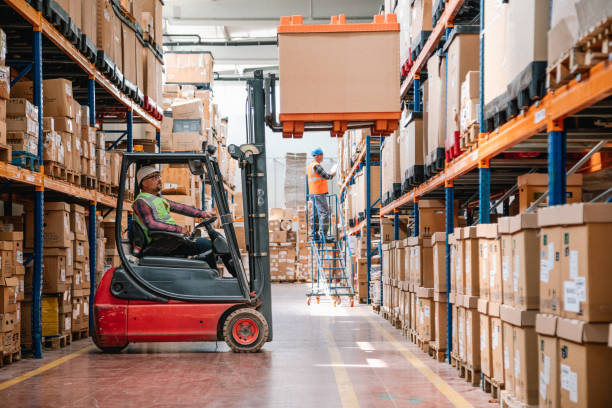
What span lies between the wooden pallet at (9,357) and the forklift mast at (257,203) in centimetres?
253

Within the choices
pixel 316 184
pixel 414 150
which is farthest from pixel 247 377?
pixel 316 184

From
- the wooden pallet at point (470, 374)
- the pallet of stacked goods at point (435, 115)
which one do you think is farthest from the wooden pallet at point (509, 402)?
the pallet of stacked goods at point (435, 115)

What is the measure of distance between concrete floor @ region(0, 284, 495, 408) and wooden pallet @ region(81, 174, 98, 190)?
1.99 metres

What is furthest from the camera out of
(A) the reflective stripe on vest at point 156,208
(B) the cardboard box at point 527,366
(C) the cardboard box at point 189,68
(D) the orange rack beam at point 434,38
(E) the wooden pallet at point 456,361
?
(C) the cardboard box at point 189,68

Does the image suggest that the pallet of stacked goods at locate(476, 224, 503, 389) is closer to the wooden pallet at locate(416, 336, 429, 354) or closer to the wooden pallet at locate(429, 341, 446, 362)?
the wooden pallet at locate(429, 341, 446, 362)

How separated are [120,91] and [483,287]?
6879 millimetres

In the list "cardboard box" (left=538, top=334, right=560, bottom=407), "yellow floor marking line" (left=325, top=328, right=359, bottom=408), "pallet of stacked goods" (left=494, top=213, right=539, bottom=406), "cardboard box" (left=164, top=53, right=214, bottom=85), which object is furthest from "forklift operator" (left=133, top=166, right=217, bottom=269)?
"cardboard box" (left=164, top=53, right=214, bottom=85)

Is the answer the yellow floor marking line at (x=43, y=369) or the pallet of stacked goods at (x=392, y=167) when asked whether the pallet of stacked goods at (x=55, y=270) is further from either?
the pallet of stacked goods at (x=392, y=167)

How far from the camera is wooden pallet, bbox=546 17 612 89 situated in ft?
10.7

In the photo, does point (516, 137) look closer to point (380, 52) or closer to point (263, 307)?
point (380, 52)

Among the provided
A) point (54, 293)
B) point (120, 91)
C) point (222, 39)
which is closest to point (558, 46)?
point (54, 293)

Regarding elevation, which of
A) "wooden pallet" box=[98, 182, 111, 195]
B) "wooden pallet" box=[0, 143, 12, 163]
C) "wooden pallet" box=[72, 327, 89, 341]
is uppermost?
"wooden pallet" box=[0, 143, 12, 163]

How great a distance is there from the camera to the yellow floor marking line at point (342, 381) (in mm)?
5121

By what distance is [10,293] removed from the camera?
22.7ft
